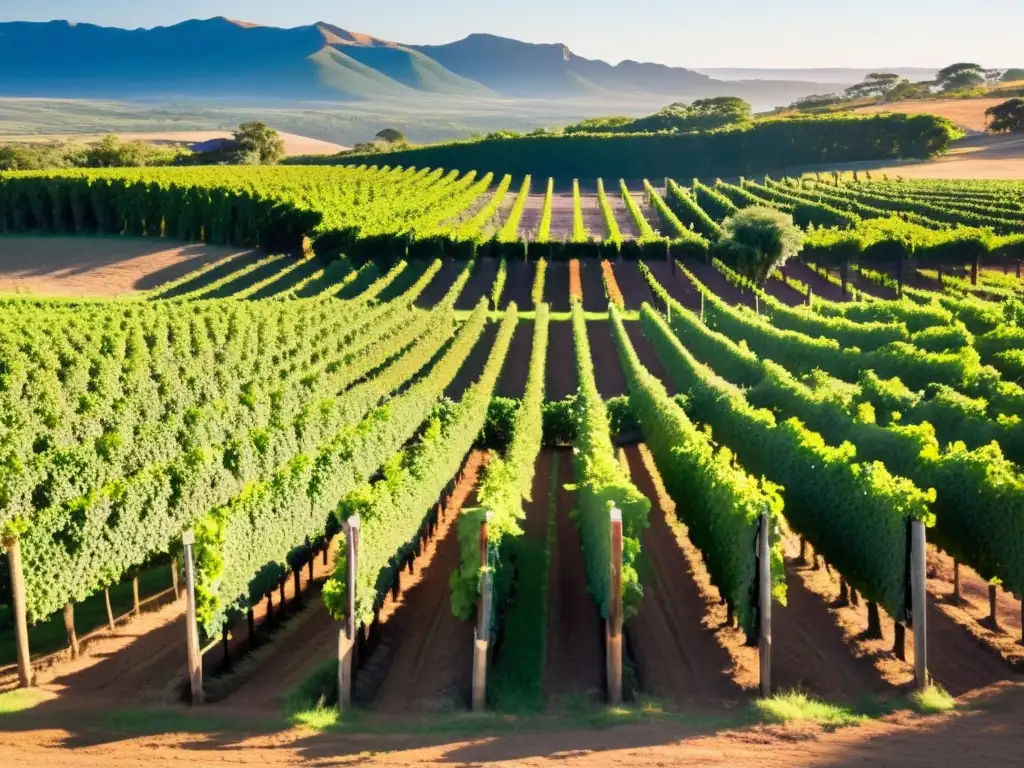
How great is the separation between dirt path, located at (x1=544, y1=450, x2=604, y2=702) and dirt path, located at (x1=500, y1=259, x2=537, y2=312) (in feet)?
120

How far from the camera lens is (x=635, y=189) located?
365 feet

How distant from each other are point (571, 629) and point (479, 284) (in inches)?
1775

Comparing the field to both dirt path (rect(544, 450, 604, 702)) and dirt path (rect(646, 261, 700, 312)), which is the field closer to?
dirt path (rect(544, 450, 604, 702))

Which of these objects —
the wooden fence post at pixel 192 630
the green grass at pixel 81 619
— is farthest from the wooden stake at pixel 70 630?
the wooden fence post at pixel 192 630

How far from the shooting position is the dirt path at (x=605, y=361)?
38031 mm

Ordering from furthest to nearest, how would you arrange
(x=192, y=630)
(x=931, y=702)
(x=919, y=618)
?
(x=192, y=630), (x=919, y=618), (x=931, y=702)

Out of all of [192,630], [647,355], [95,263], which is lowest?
[647,355]

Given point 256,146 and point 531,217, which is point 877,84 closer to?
point 256,146

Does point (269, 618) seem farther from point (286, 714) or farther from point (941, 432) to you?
point (941, 432)

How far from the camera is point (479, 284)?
6059cm

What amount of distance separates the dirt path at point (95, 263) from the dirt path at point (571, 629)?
51797mm

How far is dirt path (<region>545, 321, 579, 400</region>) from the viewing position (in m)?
38.5

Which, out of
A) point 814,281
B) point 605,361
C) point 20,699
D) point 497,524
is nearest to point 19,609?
point 20,699

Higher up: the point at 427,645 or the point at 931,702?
the point at 931,702
